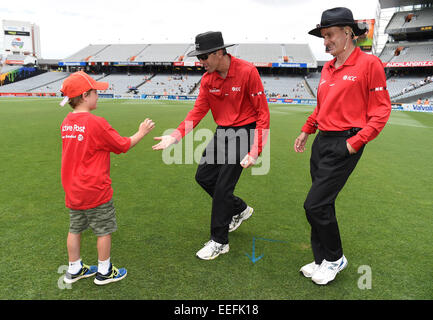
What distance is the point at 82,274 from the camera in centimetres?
286

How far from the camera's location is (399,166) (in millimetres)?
7672

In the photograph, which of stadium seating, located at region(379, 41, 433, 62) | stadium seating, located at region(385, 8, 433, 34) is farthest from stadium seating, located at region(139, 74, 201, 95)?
stadium seating, located at region(385, 8, 433, 34)

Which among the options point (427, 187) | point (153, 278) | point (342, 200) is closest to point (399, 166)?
point (427, 187)

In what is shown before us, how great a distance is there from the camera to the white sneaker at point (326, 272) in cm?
283

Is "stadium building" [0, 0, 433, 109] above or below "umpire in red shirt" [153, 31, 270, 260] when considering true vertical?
above

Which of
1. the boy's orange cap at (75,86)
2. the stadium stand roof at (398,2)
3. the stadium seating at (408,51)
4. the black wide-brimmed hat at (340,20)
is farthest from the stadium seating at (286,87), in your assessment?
the boy's orange cap at (75,86)

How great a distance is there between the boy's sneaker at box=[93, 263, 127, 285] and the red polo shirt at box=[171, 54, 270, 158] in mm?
1515

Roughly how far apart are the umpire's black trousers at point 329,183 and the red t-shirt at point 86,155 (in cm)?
178

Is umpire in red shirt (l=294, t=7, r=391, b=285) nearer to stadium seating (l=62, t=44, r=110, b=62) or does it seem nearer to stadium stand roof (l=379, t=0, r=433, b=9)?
stadium stand roof (l=379, t=0, r=433, b=9)

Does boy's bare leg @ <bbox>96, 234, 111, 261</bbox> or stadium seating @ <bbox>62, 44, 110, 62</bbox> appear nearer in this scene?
boy's bare leg @ <bbox>96, 234, 111, 261</bbox>

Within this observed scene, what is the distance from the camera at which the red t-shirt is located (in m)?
2.55

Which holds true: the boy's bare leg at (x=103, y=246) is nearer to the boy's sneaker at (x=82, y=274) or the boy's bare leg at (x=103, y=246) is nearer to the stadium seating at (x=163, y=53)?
the boy's sneaker at (x=82, y=274)

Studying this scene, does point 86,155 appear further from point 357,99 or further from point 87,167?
point 357,99
